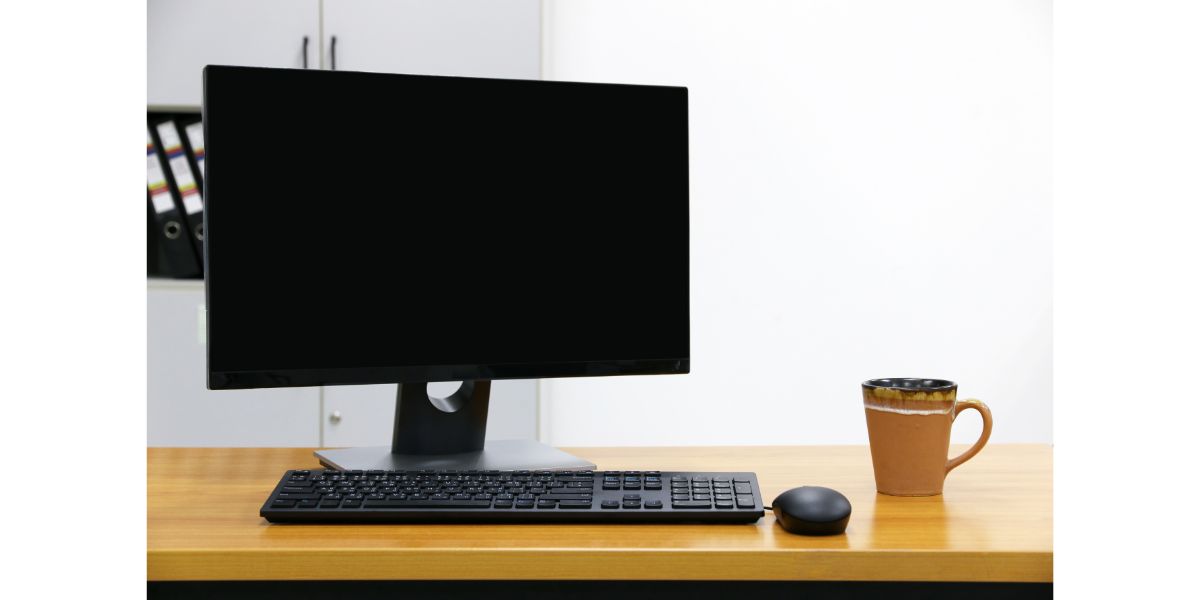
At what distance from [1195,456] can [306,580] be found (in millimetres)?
700

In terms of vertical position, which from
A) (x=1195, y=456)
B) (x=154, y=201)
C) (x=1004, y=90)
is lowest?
(x=1195, y=456)

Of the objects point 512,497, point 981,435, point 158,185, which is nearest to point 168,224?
point 158,185

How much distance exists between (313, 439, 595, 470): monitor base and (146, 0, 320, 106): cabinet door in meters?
1.40

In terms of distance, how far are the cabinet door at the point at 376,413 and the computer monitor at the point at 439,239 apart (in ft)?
3.78

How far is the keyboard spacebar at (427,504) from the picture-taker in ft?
3.15

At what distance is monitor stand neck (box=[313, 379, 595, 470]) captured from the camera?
1.21m

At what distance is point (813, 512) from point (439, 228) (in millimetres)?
529

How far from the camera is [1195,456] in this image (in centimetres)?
71

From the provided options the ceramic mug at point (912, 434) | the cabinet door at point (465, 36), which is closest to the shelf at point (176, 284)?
the cabinet door at point (465, 36)

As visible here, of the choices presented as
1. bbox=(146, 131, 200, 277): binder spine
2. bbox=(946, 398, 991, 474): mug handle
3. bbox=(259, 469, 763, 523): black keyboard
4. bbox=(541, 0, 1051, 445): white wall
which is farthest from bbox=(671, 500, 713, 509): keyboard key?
bbox=(146, 131, 200, 277): binder spine

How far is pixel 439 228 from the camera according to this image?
1174 mm

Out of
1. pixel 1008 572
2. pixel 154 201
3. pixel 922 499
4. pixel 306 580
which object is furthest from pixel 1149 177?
pixel 154 201

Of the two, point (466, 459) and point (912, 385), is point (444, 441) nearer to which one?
point (466, 459)
